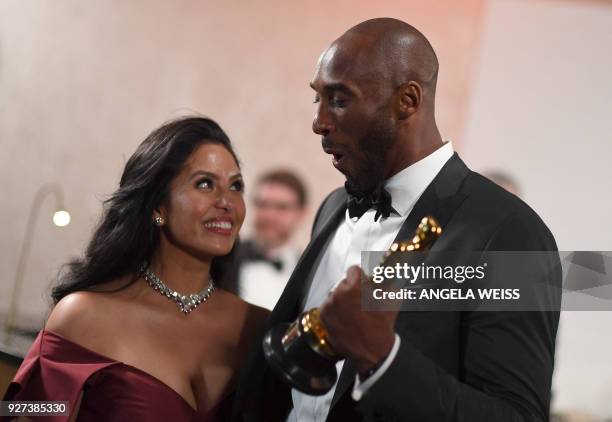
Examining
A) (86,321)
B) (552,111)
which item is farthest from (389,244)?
(552,111)

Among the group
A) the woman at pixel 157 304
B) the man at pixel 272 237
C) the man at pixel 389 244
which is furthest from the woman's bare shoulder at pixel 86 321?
the man at pixel 272 237

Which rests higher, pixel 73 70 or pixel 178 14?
pixel 178 14

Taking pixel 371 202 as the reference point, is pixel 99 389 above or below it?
below

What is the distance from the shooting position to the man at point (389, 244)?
1.79 m

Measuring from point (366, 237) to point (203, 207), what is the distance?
54cm

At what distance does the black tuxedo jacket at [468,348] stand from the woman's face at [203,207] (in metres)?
0.66

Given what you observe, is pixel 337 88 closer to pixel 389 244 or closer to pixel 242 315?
pixel 389 244

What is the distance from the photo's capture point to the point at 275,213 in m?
7.21

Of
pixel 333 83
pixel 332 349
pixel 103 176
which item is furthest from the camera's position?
pixel 103 176

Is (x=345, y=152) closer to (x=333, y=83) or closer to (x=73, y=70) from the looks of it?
(x=333, y=83)

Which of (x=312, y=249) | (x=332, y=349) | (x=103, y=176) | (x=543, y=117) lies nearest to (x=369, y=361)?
(x=332, y=349)

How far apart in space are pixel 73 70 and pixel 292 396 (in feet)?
20.8

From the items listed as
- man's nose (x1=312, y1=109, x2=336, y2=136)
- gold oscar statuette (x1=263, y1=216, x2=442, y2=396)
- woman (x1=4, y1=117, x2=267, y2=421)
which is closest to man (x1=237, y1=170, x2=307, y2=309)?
woman (x1=4, y1=117, x2=267, y2=421)

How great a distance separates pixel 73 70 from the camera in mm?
8203
